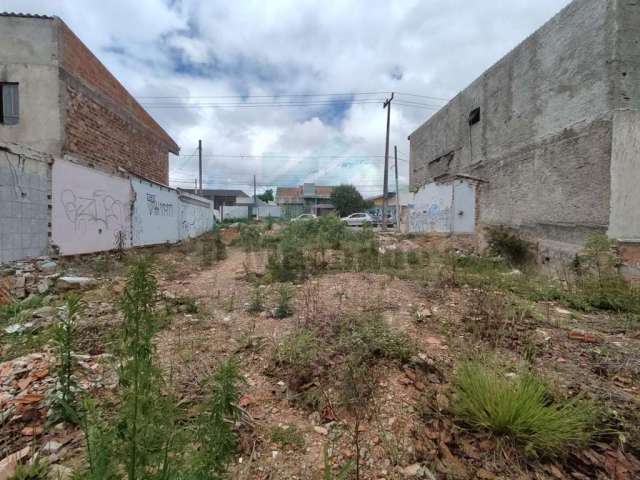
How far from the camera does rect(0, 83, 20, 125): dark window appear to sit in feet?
20.9

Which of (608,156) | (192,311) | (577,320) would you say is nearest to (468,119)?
(608,156)

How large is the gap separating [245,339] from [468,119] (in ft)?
40.7

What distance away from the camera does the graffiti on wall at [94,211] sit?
590 centimetres

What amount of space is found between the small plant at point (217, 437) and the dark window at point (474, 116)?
42.0ft

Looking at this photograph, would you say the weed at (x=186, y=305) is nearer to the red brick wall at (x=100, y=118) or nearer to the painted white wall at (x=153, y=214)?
the red brick wall at (x=100, y=118)

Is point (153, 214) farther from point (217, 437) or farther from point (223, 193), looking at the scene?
point (223, 193)

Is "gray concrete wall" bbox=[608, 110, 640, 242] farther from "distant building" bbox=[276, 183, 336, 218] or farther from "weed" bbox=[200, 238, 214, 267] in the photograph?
"distant building" bbox=[276, 183, 336, 218]

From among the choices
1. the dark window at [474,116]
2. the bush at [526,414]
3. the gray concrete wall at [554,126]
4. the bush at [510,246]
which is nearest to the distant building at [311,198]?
the dark window at [474,116]

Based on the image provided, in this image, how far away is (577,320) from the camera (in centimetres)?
348

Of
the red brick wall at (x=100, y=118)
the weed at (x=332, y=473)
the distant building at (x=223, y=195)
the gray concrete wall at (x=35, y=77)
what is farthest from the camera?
the distant building at (x=223, y=195)

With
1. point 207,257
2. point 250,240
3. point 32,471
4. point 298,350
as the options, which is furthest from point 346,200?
point 32,471

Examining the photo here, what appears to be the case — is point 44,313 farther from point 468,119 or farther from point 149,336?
point 468,119

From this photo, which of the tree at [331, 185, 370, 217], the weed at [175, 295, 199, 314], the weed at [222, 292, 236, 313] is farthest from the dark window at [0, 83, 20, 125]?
the tree at [331, 185, 370, 217]

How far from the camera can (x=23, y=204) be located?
16.0 ft
